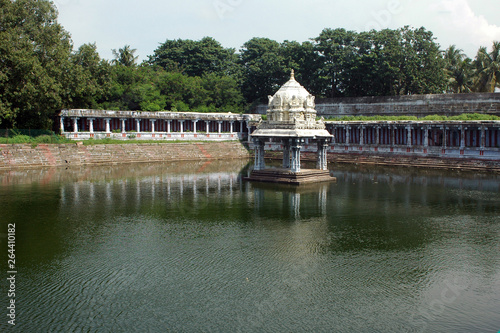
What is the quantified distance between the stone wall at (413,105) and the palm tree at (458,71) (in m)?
9.49

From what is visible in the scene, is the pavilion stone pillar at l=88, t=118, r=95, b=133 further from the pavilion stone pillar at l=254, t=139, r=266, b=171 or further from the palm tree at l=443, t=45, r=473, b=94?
the palm tree at l=443, t=45, r=473, b=94

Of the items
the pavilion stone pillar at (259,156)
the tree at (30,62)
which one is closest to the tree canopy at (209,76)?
the tree at (30,62)

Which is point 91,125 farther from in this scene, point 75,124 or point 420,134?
point 420,134

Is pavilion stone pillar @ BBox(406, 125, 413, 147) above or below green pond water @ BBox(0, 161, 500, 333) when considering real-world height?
above

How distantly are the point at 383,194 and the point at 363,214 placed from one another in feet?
19.1

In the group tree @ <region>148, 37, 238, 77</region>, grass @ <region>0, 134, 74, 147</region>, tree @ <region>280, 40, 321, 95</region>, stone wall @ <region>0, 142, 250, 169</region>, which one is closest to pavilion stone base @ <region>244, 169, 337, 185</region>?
stone wall @ <region>0, 142, 250, 169</region>

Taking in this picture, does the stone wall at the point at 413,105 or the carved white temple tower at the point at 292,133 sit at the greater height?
the stone wall at the point at 413,105

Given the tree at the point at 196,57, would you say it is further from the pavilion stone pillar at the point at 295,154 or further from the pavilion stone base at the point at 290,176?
the pavilion stone pillar at the point at 295,154

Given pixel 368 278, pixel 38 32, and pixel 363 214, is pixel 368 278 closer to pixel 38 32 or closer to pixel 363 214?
pixel 363 214

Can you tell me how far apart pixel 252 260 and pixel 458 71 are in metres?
51.1

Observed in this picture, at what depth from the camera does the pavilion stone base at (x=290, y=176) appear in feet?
101

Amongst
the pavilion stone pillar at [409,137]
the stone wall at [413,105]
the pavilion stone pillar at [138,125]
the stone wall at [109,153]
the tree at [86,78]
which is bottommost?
the stone wall at [109,153]

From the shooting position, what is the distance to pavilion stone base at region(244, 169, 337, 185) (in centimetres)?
3072

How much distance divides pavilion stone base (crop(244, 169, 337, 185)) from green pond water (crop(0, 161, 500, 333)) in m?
2.99
